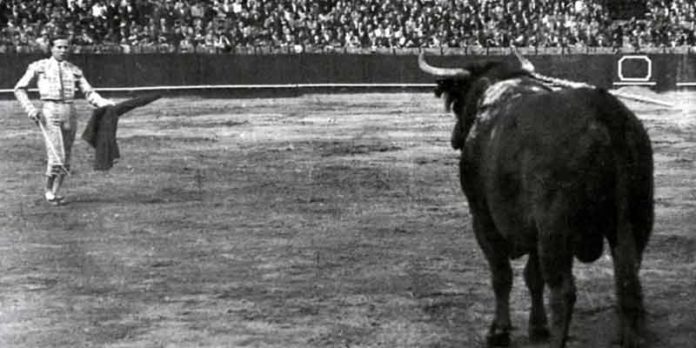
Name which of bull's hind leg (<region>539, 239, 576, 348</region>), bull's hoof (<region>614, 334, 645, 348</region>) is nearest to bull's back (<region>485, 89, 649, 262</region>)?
bull's hind leg (<region>539, 239, 576, 348</region>)

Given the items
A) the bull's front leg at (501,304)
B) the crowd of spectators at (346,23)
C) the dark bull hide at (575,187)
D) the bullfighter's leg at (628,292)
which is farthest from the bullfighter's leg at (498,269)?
the crowd of spectators at (346,23)

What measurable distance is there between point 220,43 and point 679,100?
35.7ft

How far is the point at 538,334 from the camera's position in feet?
21.2

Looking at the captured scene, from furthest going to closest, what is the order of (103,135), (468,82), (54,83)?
(103,135)
(54,83)
(468,82)

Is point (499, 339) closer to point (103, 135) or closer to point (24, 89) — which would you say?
point (103, 135)

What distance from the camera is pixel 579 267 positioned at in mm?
8461

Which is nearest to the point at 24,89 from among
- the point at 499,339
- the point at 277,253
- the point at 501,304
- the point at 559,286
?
the point at 277,253

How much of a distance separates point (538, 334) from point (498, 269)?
1.32 ft

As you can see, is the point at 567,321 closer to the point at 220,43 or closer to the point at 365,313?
the point at 365,313

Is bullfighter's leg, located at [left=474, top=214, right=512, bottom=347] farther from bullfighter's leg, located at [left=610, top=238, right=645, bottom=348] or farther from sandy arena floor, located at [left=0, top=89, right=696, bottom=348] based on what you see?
bullfighter's leg, located at [left=610, top=238, right=645, bottom=348]

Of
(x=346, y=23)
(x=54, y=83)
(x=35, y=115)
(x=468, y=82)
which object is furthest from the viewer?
(x=346, y=23)

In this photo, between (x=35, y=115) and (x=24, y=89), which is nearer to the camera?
(x=35, y=115)

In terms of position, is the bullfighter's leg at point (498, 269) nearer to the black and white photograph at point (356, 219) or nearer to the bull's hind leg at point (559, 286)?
the black and white photograph at point (356, 219)

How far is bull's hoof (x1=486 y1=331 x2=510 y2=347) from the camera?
250 inches
